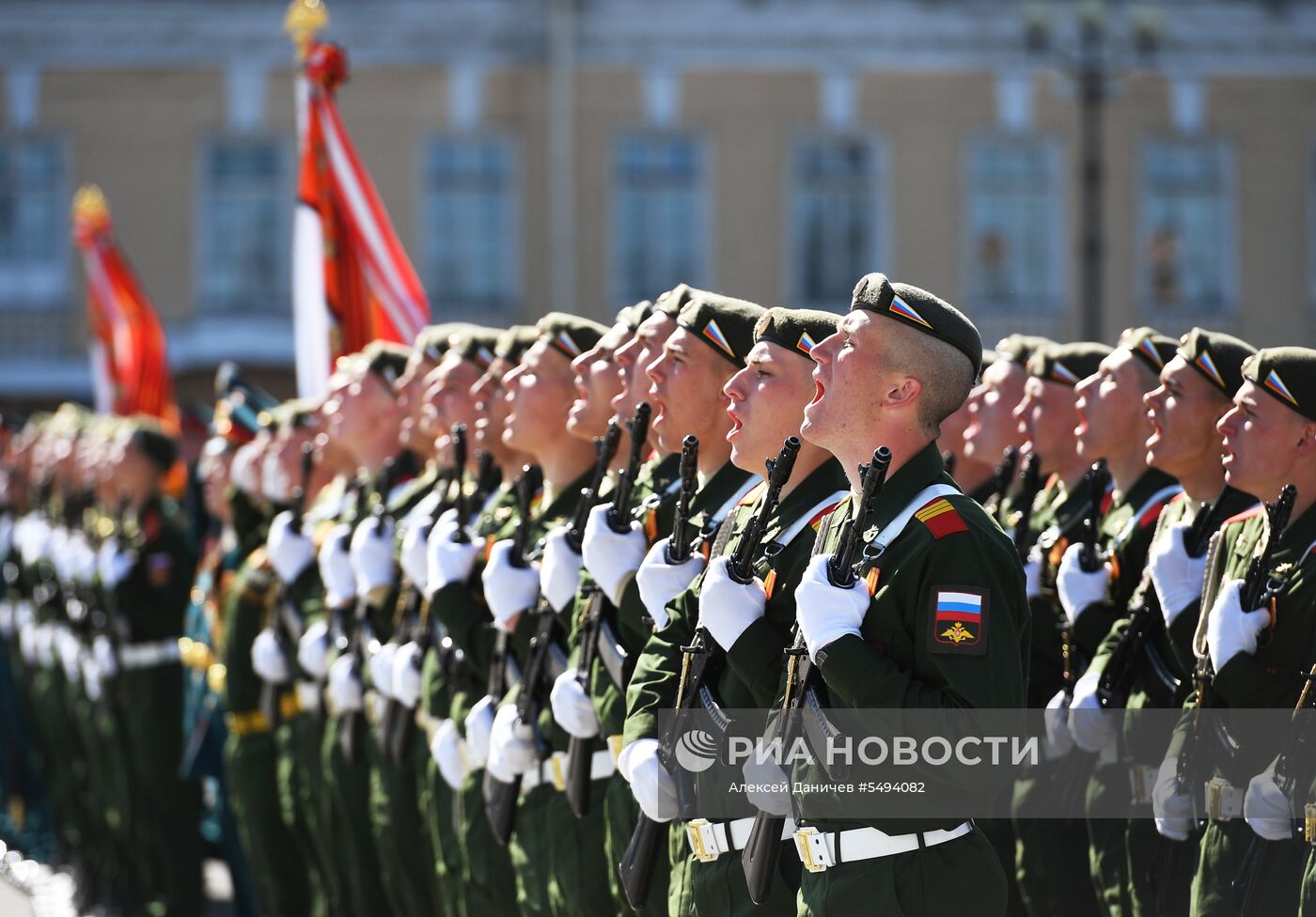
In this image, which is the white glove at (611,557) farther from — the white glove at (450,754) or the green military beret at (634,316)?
the white glove at (450,754)

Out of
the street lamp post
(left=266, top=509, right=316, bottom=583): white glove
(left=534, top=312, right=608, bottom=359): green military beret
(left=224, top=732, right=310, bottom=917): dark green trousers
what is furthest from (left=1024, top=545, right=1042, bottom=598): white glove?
the street lamp post

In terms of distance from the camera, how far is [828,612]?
11.1ft

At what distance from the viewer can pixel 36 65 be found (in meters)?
20.9

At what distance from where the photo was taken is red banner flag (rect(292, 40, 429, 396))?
877 cm

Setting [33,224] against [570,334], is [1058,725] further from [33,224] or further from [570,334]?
[33,224]

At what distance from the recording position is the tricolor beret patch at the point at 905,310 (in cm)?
362

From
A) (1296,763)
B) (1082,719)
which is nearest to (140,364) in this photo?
(1082,719)

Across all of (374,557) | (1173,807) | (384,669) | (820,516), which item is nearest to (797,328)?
(820,516)

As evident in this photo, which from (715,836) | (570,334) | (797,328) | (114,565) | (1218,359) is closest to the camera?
(715,836)

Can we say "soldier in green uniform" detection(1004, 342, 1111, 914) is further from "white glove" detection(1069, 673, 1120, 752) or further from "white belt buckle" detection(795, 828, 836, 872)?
"white belt buckle" detection(795, 828, 836, 872)

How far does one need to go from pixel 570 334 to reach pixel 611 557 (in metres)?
1.14

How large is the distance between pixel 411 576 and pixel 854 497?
8.09ft

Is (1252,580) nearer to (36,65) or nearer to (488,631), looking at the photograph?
(488,631)

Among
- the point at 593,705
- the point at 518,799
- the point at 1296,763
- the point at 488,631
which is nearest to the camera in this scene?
the point at 1296,763
